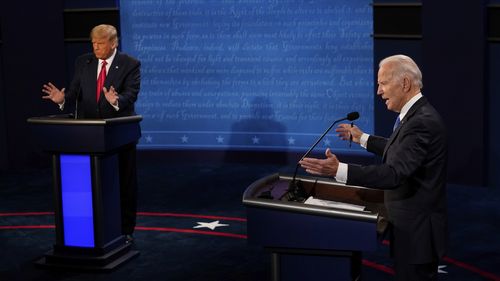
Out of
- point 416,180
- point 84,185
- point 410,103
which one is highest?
point 410,103

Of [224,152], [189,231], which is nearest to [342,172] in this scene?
[189,231]

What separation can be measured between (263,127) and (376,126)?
1.42 meters

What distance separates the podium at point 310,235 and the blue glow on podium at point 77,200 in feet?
6.79

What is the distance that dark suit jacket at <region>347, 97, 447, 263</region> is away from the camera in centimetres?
294

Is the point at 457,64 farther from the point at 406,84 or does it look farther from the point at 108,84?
the point at 406,84

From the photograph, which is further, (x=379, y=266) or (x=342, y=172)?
(x=379, y=266)

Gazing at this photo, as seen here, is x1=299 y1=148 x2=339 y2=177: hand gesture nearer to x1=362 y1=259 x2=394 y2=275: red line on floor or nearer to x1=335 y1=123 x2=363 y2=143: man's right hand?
x1=335 y1=123 x2=363 y2=143: man's right hand

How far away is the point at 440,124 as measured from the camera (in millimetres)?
3012

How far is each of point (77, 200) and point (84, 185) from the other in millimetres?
122

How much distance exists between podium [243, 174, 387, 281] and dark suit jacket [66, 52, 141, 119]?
89.2 inches

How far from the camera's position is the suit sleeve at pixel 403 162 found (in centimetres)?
293

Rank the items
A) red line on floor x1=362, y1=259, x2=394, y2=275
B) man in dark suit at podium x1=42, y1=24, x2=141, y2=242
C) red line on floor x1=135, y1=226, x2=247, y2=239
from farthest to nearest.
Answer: red line on floor x1=135, y1=226, x2=247, y2=239, man in dark suit at podium x1=42, y1=24, x2=141, y2=242, red line on floor x1=362, y1=259, x2=394, y2=275

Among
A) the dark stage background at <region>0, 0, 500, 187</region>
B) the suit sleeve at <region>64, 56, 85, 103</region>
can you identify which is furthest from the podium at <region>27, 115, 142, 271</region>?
the dark stage background at <region>0, 0, 500, 187</region>

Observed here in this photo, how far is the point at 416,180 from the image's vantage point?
3.04 meters
